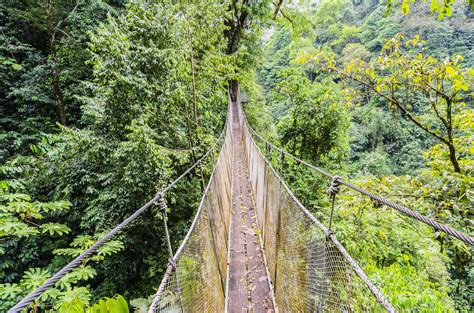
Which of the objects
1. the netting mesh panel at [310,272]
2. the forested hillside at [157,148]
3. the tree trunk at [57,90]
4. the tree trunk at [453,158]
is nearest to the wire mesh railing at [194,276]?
the forested hillside at [157,148]

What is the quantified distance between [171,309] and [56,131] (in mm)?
6130

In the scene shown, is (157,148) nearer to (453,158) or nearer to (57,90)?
(453,158)

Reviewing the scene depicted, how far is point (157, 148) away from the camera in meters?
2.82

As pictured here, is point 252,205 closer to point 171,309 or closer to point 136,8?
point 171,309

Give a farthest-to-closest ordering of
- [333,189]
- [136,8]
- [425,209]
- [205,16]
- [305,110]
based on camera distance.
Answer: [305,110], [205,16], [136,8], [425,209], [333,189]

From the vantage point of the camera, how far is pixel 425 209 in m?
2.19

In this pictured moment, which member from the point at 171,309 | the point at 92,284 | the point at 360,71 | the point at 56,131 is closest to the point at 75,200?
the point at 92,284

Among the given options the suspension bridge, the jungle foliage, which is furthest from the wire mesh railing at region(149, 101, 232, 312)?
the jungle foliage

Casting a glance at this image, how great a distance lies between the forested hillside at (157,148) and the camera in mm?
2197

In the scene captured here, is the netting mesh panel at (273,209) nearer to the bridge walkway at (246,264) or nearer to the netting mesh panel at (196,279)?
the bridge walkway at (246,264)

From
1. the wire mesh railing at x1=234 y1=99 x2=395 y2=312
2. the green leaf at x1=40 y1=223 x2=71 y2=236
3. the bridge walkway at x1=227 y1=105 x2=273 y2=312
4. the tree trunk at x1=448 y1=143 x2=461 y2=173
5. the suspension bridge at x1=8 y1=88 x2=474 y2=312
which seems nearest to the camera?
the suspension bridge at x1=8 y1=88 x2=474 y2=312

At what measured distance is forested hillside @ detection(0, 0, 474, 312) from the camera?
7.21 feet

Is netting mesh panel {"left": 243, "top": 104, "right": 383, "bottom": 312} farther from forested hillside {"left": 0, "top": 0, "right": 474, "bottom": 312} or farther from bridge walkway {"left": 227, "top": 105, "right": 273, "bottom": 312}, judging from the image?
forested hillside {"left": 0, "top": 0, "right": 474, "bottom": 312}

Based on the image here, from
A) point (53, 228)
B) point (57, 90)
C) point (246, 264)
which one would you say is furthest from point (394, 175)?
point (57, 90)
